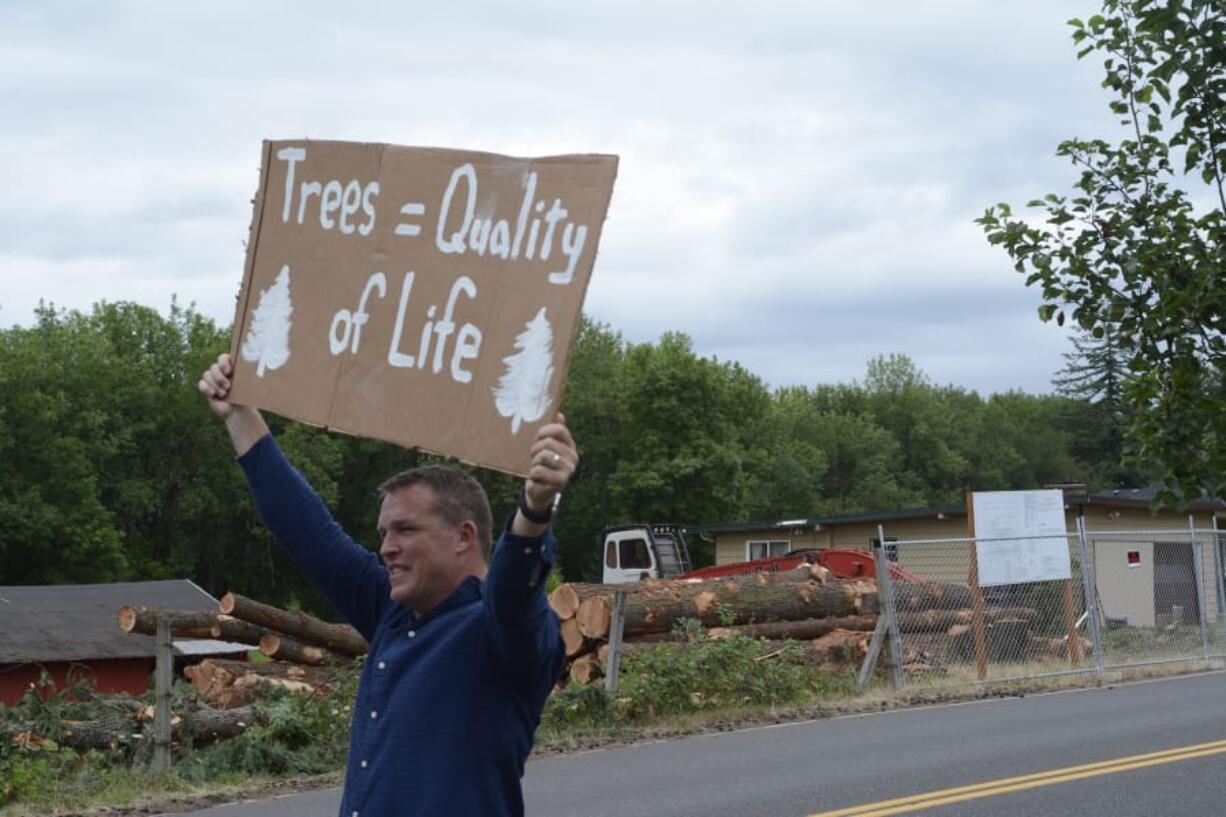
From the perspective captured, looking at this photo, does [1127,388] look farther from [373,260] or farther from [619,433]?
[619,433]

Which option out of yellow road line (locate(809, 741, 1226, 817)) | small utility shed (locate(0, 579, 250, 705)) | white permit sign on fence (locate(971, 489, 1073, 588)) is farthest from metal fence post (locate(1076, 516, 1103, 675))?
small utility shed (locate(0, 579, 250, 705))

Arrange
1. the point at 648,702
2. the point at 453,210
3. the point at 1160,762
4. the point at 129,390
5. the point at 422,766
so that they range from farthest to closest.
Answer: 1. the point at 129,390
2. the point at 648,702
3. the point at 1160,762
4. the point at 453,210
5. the point at 422,766

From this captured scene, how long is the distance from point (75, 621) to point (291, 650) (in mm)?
10230

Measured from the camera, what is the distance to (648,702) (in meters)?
15.7

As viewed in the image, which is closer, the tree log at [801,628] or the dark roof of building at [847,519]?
the tree log at [801,628]

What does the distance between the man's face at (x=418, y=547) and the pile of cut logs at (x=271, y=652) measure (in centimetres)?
1134

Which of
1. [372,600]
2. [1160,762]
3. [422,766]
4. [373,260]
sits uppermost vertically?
[373,260]

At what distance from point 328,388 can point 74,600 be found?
23976 mm

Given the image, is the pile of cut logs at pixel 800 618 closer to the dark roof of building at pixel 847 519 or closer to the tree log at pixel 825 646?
the tree log at pixel 825 646

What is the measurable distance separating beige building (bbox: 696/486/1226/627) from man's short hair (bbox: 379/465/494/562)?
18.7 meters

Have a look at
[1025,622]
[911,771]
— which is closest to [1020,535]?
[1025,622]

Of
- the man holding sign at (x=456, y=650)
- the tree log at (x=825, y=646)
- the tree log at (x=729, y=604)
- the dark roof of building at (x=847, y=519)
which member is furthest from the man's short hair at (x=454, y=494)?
the dark roof of building at (x=847, y=519)

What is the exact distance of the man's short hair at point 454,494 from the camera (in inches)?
142

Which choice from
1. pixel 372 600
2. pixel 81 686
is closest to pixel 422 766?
pixel 372 600
